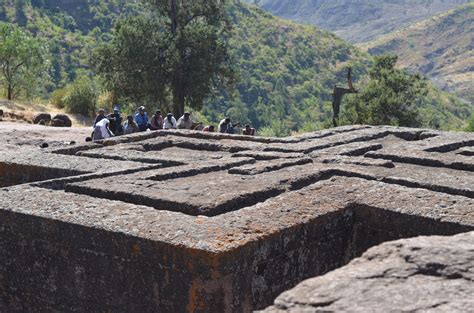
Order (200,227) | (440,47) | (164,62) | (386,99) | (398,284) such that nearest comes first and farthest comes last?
(398,284) < (200,227) < (164,62) < (386,99) < (440,47)

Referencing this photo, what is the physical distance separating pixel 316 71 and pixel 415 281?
7584 cm

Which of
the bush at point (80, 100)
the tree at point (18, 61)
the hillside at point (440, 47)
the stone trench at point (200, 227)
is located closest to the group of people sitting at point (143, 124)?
the stone trench at point (200, 227)

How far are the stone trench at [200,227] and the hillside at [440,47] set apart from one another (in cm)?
12596

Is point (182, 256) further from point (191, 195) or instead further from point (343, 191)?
point (343, 191)

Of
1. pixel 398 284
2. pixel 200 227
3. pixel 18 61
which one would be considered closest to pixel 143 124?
pixel 200 227

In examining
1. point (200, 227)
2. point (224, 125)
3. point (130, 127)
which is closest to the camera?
point (200, 227)

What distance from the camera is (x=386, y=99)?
90.7 feet

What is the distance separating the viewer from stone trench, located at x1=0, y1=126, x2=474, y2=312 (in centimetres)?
438

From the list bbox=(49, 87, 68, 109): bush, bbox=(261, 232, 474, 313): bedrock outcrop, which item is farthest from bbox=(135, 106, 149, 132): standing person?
bbox=(49, 87, 68, 109): bush

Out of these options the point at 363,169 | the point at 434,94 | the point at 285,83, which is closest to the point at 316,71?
the point at 285,83

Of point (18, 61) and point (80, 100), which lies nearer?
point (80, 100)

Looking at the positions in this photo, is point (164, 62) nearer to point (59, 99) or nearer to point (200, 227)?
point (59, 99)

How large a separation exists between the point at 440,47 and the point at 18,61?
440ft

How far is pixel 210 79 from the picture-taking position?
2581 cm
